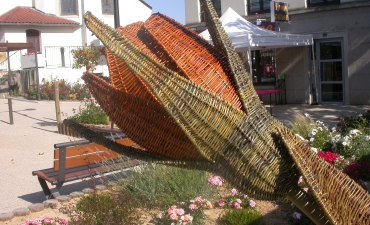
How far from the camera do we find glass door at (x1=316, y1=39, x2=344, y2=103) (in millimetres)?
16047

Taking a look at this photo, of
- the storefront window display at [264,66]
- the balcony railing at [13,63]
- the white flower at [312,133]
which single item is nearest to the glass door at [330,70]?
the storefront window display at [264,66]

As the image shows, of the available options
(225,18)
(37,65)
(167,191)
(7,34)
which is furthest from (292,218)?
(7,34)

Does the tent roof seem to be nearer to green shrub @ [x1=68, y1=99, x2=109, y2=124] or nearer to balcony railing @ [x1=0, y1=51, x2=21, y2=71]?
green shrub @ [x1=68, y1=99, x2=109, y2=124]

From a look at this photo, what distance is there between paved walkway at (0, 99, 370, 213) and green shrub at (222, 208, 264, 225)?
267cm

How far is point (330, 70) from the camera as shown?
16453 millimetres

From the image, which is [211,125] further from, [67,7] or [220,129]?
[67,7]

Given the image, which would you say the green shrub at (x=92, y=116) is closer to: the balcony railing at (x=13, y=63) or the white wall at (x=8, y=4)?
the balcony railing at (x=13, y=63)

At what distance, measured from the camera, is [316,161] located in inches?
58.6

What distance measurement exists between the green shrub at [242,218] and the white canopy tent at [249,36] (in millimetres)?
7511

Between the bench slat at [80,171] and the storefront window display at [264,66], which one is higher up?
the storefront window display at [264,66]

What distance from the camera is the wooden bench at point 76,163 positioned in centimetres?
580

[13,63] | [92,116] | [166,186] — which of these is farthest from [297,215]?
[13,63]

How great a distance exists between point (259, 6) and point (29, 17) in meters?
18.1

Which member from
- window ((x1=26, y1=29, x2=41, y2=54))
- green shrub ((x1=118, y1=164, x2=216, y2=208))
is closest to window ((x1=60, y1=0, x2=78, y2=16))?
window ((x1=26, y1=29, x2=41, y2=54))
